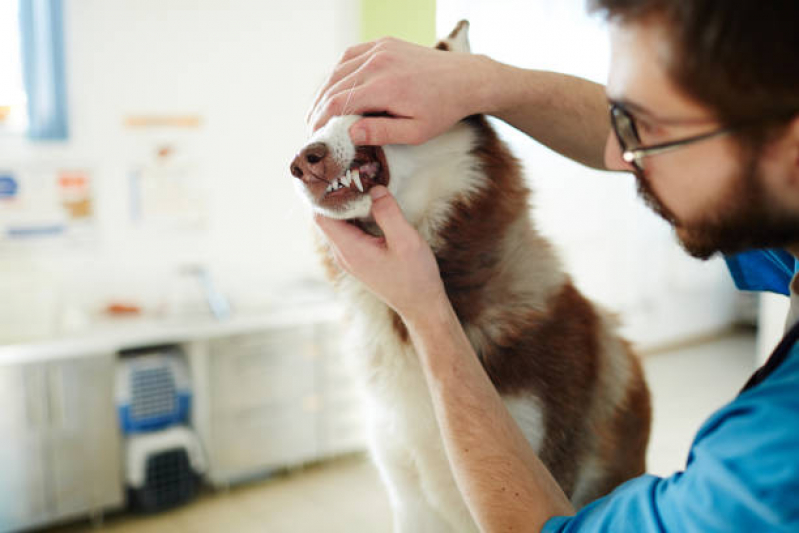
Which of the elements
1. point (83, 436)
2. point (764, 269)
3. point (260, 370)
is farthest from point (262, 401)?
point (764, 269)

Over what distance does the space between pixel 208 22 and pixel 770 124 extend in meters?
3.10

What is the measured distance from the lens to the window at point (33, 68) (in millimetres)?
2701

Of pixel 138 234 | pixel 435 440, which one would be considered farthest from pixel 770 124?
pixel 138 234

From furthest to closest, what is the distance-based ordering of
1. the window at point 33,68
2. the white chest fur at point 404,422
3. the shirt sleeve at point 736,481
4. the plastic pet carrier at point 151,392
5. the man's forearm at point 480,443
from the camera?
the window at point 33,68 < the plastic pet carrier at point 151,392 < the white chest fur at point 404,422 < the man's forearm at point 480,443 < the shirt sleeve at point 736,481

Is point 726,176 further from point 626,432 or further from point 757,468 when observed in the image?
point 626,432

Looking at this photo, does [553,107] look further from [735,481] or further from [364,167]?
[735,481]

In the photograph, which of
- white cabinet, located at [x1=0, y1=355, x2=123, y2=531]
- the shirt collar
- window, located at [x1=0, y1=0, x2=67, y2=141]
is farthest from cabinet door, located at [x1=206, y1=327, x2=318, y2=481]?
the shirt collar

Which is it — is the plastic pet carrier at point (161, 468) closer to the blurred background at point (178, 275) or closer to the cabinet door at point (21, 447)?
the blurred background at point (178, 275)

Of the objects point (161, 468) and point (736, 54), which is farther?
point (161, 468)

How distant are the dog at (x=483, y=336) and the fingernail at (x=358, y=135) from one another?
63 mm

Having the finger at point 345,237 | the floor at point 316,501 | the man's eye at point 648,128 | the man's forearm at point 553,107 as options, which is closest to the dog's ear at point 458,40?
the man's forearm at point 553,107

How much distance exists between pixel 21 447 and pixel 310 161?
2.19 meters

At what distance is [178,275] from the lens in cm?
319

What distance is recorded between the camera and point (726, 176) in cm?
64
